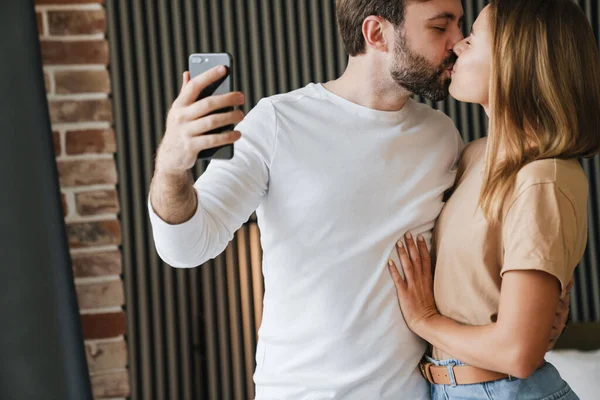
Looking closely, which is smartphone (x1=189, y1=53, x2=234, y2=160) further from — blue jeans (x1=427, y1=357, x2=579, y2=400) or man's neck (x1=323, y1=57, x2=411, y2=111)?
blue jeans (x1=427, y1=357, x2=579, y2=400)

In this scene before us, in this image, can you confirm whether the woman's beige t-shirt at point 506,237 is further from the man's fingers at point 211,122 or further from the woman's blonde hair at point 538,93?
the man's fingers at point 211,122

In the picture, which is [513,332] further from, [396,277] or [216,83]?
[216,83]

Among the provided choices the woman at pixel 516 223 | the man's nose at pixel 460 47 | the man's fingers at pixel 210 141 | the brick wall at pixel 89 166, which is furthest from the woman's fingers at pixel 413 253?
the brick wall at pixel 89 166

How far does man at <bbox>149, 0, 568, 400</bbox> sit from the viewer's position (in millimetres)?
1366

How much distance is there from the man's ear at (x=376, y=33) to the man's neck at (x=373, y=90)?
0.06 metres

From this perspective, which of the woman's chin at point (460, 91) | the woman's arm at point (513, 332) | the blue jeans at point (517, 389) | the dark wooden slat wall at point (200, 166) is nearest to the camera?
the woman's arm at point (513, 332)

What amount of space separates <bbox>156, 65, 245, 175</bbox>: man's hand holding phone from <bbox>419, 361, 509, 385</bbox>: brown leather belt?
62cm

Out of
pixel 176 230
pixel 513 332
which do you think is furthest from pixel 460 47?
pixel 176 230

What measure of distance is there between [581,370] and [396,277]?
3.26 feet

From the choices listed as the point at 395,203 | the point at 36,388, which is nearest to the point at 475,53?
the point at 395,203

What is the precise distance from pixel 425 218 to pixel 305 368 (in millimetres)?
380

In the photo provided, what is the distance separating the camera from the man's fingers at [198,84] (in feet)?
3.50

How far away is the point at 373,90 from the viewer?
1514mm

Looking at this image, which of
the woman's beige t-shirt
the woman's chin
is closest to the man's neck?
the woman's chin
